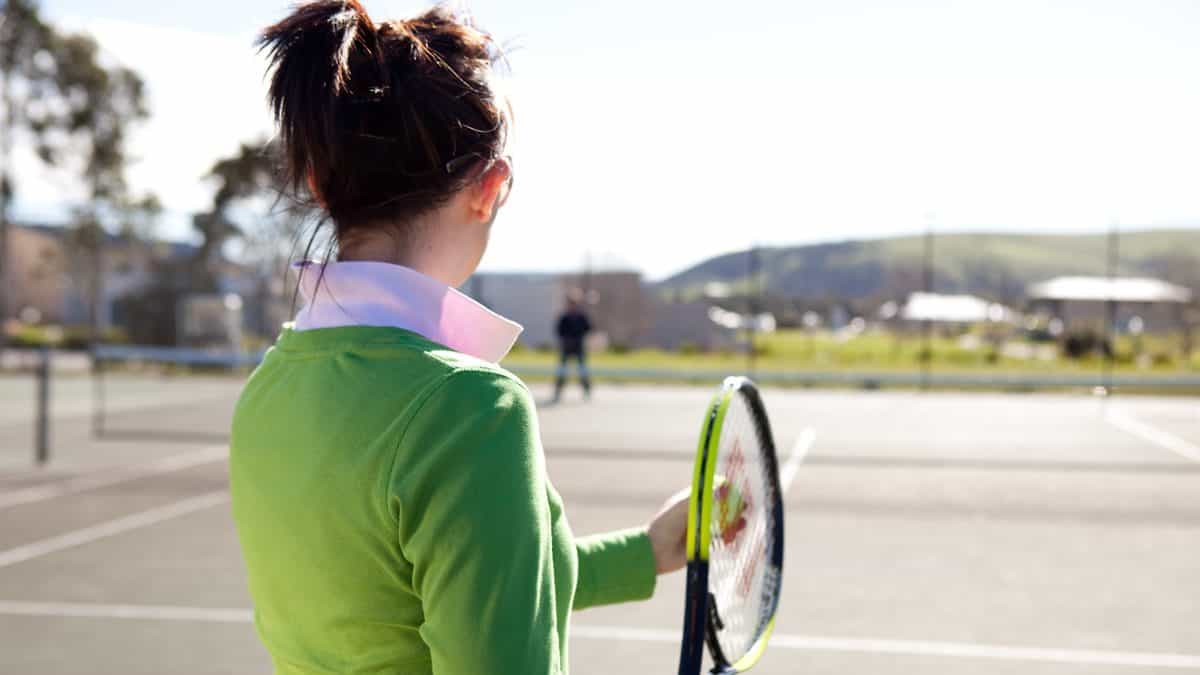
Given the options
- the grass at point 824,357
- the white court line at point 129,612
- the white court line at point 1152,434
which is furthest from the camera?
the grass at point 824,357

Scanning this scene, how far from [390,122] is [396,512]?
32cm

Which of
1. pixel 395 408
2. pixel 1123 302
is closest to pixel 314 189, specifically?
pixel 395 408

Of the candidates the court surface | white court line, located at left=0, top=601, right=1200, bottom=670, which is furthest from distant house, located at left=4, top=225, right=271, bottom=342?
white court line, located at left=0, top=601, right=1200, bottom=670

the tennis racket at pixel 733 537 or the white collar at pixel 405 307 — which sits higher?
the white collar at pixel 405 307

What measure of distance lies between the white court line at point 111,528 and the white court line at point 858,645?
1261 millimetres

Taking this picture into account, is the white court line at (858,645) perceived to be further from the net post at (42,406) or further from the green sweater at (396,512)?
the net post at (42,406)

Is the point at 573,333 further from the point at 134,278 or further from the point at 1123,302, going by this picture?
the point at 134,278

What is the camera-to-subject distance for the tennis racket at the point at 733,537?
53.5 inches

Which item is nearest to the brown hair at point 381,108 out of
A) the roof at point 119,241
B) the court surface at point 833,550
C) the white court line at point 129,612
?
the court surface at point 833,550

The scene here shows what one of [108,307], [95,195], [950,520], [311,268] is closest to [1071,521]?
[950,520]

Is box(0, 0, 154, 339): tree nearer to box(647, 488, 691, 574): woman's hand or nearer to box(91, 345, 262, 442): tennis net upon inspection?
box(91, 345, 262, 442): tennis net

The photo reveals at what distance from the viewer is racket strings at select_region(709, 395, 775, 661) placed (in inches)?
62.7

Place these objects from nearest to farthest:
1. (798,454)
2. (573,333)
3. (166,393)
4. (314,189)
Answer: (314,189)
(798,454)
(573,333)
(166,393)

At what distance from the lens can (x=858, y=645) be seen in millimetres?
4367
